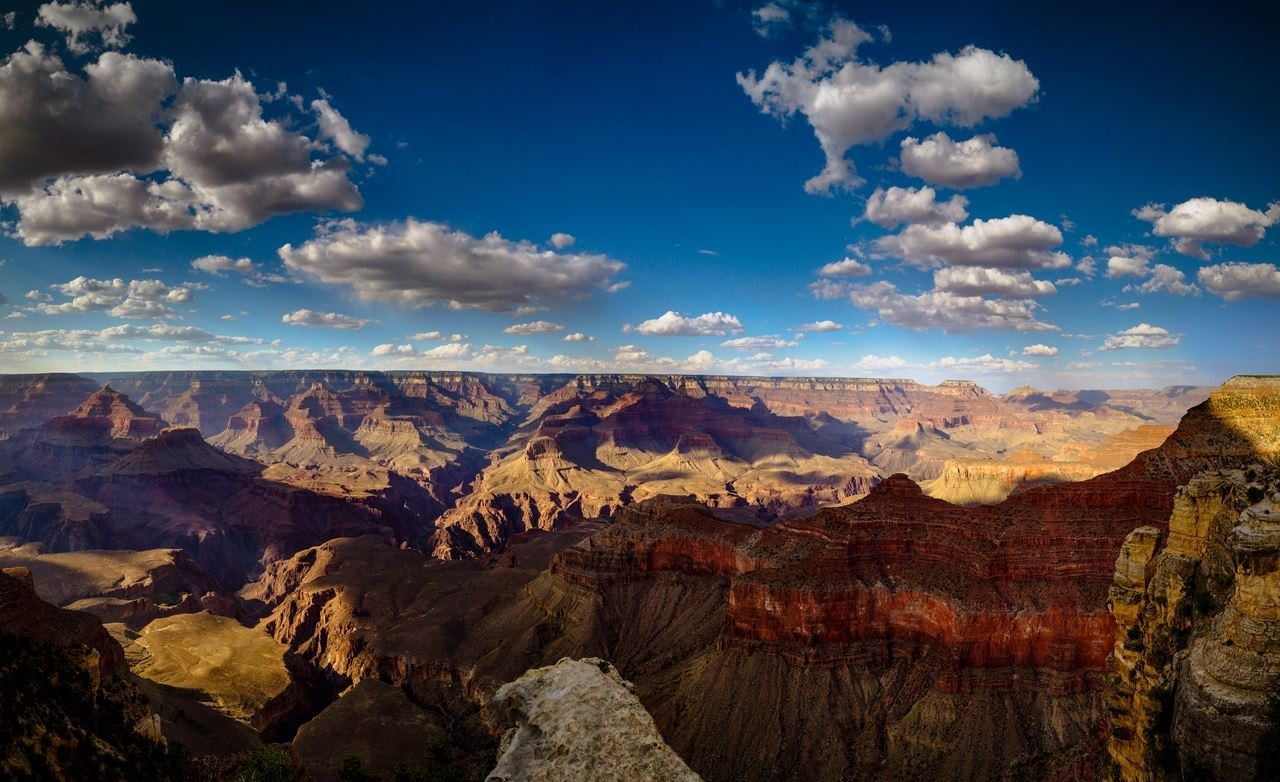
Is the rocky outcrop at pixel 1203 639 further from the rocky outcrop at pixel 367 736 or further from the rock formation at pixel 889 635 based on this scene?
the rocky outcrop at pixel 367 736

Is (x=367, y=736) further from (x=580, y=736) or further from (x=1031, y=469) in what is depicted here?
(x=1031, y=469)

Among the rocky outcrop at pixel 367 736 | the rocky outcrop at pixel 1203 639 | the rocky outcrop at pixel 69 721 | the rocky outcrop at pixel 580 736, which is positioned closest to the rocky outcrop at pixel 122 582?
the rocky outcrop at pixel 367 736

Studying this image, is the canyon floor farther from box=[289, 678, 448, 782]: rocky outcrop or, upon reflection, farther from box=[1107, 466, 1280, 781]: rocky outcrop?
box=[289, 678, 448, 782]: rocky outcrop

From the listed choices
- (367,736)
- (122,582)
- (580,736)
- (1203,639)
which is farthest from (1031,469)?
(122,582)

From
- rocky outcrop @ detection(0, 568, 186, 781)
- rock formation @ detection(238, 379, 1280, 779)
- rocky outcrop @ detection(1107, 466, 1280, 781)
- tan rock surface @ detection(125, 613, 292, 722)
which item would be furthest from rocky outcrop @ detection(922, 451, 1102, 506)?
rocky outcrop @ detection(0, 568, 186, 781)

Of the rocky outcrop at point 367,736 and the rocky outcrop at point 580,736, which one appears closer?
the rocky outcrop at point 580,736
